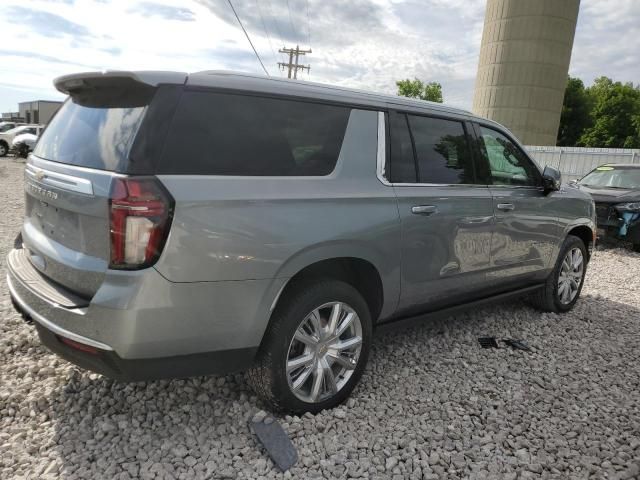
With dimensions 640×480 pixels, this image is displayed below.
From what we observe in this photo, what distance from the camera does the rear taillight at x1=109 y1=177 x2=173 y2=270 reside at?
210 cm

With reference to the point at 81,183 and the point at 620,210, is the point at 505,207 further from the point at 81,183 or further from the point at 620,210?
the point at 620,210

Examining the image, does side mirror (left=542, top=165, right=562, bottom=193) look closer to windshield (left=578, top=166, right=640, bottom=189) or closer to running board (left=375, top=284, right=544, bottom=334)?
running board (left=375, top=284, right=544, bottom=334)

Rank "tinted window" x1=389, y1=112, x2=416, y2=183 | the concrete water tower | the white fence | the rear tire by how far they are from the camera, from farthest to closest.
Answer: the concrete water tower, the white fence, the rear tire, "tinted window" x1=389, y1=112, x2=416, y2=183

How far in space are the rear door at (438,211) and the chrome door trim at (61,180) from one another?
174 centimetres

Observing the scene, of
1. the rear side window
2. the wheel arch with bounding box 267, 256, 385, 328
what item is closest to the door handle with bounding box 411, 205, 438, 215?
the wheel arch with bounding box 267, 256, 385, 328

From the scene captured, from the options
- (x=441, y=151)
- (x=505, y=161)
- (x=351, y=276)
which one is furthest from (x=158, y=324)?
(x=505, y=161)

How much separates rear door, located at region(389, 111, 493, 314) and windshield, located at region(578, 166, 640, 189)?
734 centimetres

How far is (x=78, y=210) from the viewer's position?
228cm

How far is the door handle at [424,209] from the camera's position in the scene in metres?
3.12

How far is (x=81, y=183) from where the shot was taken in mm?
2271

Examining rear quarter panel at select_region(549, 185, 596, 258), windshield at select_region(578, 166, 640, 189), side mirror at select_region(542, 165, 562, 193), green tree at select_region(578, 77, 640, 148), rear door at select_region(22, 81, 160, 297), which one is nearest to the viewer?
rear door at select_region(22, 81, 160, 297)

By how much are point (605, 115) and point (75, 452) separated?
5654 cm

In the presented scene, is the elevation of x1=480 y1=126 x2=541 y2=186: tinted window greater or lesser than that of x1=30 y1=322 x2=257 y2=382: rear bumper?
greater

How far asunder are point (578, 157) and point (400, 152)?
16.9 metres
